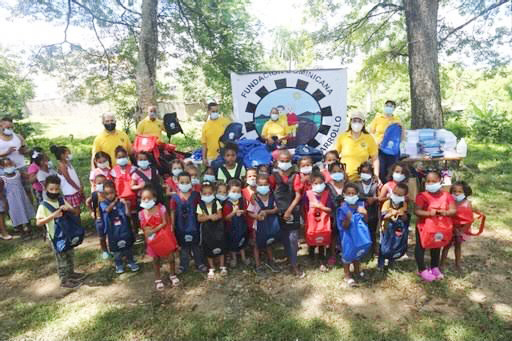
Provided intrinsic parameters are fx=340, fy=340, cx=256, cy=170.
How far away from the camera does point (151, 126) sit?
5465mm

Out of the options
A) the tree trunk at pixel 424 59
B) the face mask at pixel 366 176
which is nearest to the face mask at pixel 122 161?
the face mask at pixel 366 176

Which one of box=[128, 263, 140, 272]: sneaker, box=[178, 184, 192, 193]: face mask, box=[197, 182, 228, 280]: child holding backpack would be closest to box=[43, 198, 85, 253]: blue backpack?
box=[128, 263, 140, 272]: sneaker

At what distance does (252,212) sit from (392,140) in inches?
92.4

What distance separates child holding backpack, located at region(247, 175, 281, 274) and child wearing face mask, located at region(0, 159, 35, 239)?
365 cm

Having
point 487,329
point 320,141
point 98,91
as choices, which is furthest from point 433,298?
point 98,91

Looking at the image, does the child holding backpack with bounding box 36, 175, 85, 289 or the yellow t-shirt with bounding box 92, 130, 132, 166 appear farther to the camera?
the yellow t-shirt with bounding box 92, 130, 132, 166

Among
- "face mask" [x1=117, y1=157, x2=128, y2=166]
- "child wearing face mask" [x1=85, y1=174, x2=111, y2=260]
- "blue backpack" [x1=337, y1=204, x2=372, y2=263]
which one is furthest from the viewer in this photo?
"face mask" [x1=117, y1=157, x2=128, y2=166]

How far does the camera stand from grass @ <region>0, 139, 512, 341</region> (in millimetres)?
2945

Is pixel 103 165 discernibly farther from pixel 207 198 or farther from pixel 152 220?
pixel 207 198

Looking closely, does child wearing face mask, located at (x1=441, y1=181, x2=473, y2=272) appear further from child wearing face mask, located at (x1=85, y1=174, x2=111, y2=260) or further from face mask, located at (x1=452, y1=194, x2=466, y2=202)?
child wearing face mask, located at (x1=85, y1=174, x2=111, y2=260)

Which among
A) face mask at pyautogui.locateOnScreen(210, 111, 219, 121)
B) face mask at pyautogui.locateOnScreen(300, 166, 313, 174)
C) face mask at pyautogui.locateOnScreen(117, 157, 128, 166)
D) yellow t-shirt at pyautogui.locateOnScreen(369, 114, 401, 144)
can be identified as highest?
face mask at pyautogui.locateOnScreen(210, 111, 219, 121)

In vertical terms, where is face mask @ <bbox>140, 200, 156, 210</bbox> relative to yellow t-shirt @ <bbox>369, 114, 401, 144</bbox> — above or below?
below

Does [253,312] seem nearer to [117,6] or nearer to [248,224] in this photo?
[248,224]

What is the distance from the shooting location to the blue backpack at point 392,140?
4.71 metres
